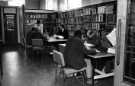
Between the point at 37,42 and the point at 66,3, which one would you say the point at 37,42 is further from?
the point at 66,3

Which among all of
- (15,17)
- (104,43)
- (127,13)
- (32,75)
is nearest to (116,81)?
(127,13)

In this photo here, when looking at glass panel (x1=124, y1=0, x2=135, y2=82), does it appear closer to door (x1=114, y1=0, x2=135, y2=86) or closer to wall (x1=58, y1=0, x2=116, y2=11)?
door (x1=114, y1=0, x2=135, y2=86)

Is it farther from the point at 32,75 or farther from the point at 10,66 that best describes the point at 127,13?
the point at 10,66

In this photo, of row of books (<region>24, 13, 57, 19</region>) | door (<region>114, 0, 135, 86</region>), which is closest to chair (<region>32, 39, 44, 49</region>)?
row of books (<region>24, 13, 57, 19</region>)

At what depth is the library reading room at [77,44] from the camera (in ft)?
5.91

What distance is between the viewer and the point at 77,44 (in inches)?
112

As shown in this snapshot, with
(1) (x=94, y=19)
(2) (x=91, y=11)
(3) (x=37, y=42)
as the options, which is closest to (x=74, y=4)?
(2) (x=91, y=11)

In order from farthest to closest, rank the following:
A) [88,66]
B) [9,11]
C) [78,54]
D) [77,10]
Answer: [9,11]
[77,10]
[88,66]
[78,54]

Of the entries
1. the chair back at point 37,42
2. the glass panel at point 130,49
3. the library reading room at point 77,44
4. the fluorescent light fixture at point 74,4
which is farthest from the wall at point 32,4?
the glass panel at point 130,49

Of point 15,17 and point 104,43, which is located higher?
point 15,17

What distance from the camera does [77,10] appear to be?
676 centimetres

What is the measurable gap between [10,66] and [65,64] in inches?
102

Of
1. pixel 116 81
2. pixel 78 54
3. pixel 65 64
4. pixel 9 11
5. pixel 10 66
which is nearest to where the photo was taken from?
pixel 116 81

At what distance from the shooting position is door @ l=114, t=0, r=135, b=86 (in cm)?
171
